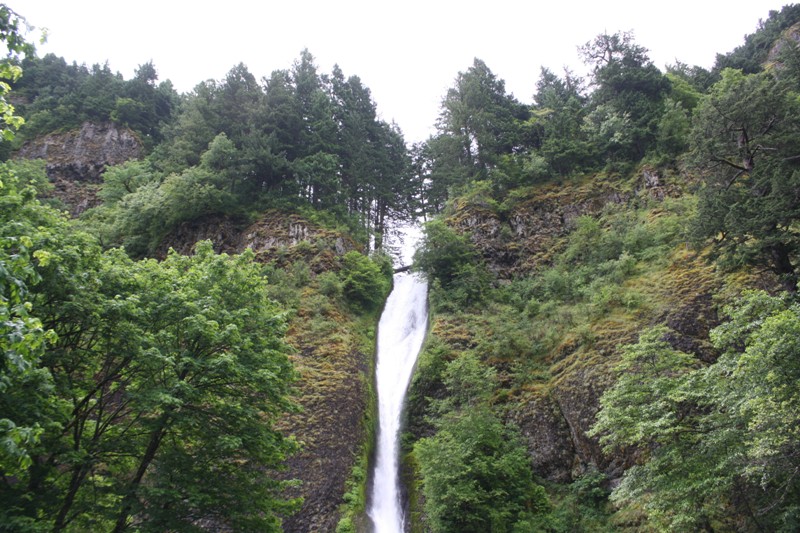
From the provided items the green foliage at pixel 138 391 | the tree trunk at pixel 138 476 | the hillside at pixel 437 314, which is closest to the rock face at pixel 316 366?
the hillside at pixel 437 314

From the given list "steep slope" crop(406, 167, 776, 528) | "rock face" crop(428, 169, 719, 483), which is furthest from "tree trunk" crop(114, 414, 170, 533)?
"rock face" crop(428, 169, 719, 483)

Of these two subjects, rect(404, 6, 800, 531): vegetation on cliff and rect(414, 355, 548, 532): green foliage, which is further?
Result: rect(414, 355, 548, 532): green foliage

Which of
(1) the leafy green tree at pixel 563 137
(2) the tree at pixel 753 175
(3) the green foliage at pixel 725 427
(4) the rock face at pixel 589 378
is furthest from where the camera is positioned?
(1) the leafy green tree at pixel 563 137

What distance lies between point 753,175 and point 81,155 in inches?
1979

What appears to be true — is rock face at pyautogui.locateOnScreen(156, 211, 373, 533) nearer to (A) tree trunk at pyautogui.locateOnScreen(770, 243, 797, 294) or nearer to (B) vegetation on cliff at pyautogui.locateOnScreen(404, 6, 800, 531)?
(B) vegetation on cliff at pyautogui.locateOnScreen(404, 6, 800, 531)

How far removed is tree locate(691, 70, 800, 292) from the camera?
42.5 feet

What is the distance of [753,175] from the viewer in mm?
14719

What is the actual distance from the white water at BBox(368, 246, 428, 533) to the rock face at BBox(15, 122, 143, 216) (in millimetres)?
28755

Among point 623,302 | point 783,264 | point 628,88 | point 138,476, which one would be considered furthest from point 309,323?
point 628,88

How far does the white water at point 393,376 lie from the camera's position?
17578 mm

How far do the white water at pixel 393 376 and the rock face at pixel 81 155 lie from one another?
28.8m

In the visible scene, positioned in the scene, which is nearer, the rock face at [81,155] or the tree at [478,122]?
the tree at [478,122]

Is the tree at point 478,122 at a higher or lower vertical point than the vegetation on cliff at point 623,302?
higher

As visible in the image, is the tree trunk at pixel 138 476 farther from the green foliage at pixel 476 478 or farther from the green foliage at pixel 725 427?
the green foliage at pixel 725 427
